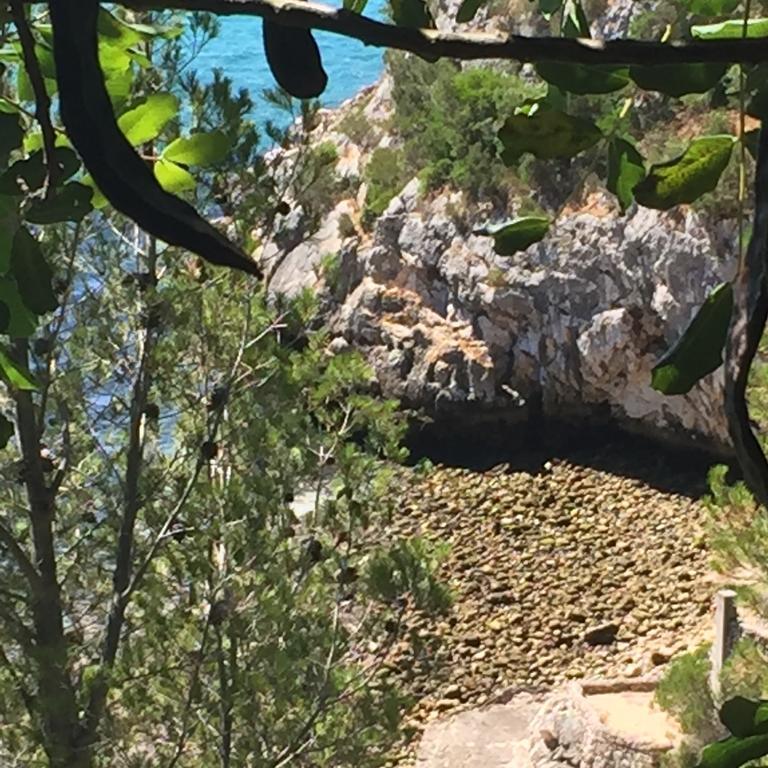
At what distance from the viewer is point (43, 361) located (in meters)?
2.21

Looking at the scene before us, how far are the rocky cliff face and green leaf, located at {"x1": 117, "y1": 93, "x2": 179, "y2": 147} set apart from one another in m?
4.99

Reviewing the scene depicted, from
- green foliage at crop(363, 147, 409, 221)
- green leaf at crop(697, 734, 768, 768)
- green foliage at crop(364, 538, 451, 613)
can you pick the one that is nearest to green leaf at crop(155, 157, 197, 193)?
green leaf at crop(697, 734, 768, 768)

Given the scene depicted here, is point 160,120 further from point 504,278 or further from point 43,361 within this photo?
point 504,278

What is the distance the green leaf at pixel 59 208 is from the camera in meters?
0.28

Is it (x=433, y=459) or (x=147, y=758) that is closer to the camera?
(x=147, y=758)

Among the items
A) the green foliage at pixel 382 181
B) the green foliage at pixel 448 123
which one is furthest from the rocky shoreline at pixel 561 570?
the green foliage at pixel 382 181

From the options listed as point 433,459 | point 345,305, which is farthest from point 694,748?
point 345,305

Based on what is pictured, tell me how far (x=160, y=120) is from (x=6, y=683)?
6.26ft

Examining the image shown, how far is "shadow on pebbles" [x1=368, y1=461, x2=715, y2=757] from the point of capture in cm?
472

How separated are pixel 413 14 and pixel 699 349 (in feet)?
0.39

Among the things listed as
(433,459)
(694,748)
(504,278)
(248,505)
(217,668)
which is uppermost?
(504,278)

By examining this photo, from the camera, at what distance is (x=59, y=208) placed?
280 mm

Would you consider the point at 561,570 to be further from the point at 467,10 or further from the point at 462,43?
the point at 462,43

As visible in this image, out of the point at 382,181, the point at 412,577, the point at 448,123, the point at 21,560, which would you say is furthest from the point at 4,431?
the point at 382,181
